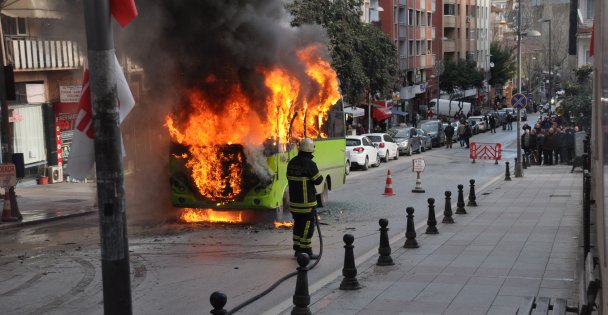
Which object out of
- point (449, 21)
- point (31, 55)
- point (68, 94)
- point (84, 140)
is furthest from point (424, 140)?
point (84, 140)

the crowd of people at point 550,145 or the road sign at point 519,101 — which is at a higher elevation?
the road sign at point 519,101

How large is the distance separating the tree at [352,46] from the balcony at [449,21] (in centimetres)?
3871

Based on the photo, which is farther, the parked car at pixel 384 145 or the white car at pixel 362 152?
the parked car at pixel 384 145

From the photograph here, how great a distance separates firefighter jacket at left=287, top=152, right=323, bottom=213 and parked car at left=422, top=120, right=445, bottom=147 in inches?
1345

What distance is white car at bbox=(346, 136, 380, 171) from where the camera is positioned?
31156mm

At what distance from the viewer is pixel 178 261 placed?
Result: 1118 centimetres

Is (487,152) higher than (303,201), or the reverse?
(303,201)

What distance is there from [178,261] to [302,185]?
2146 millimetres

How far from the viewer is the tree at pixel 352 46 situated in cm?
3103

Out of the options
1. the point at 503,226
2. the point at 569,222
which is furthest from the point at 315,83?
the point at 569,222

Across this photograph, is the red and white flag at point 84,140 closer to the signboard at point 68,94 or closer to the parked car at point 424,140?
the signboard at point 68,94

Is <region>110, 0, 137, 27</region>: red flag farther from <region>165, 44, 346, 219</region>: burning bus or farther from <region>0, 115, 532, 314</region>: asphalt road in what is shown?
<region>165, 44, 346, 219</region>: burning bus

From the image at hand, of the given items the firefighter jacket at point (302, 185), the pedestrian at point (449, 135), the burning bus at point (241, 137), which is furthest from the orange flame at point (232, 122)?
the pedestrian at point (449, 135)

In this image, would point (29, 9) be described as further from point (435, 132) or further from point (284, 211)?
point (435, 132)
